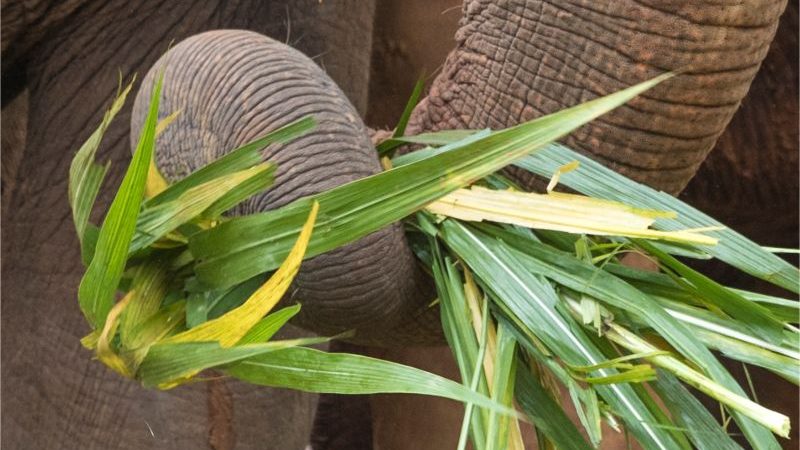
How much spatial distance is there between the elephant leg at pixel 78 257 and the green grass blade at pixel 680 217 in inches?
16.9

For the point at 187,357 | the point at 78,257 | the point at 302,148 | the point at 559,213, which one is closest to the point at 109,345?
the point at 187,357

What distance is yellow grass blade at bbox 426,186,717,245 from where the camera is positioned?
0.70 m

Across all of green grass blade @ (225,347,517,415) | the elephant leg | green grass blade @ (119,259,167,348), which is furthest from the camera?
the elephant leg

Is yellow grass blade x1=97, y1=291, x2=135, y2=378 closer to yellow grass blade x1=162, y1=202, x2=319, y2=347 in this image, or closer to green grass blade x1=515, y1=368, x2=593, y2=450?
yellow grass blade x1=162, y1=202, x2=319, y2=347

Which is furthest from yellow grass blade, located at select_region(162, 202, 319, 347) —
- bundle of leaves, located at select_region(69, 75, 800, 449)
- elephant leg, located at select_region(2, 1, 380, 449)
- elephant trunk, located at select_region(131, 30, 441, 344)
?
elephant leg, located at select_region(2, 1, 380, 449)

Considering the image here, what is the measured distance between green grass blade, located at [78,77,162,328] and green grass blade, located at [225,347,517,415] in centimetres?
9

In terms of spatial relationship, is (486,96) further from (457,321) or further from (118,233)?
(118,233)

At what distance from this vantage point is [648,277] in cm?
76

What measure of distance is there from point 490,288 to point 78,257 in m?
0.56

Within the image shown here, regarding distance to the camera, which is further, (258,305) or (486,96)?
(486,96)

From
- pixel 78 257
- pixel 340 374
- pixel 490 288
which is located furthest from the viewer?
pixel 78 257

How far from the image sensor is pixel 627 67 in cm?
77

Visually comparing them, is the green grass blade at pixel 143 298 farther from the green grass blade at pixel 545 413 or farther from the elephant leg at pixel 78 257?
the elephant leg at pixel 78 257

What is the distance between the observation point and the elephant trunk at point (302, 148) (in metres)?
0.76
